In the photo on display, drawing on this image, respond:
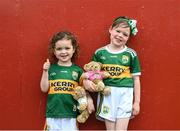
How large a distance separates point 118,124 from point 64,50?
0.82m

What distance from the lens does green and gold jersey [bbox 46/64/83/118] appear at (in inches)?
148

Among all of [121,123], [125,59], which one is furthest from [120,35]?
[121,123]

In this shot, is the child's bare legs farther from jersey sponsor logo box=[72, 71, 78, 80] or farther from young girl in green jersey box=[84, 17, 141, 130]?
jersey sponsor logo box=[72, 71, 78, 80]

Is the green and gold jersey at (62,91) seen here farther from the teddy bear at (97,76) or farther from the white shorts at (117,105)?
the white shorts at (117,105)

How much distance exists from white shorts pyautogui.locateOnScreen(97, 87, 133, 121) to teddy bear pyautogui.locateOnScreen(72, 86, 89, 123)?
153 mm

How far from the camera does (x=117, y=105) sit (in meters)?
3.75

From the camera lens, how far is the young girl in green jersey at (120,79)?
3.75 m

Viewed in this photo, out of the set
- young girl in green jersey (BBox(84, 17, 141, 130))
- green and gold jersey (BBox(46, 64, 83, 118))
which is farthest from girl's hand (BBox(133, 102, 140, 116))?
green and gold jersey (BBox(46, 64, 83, 118))

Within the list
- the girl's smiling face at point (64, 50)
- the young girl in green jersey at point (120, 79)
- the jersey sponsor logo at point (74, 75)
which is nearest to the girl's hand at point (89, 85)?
the young girl in green jersey at point (120, 79)

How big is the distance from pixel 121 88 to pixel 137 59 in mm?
317

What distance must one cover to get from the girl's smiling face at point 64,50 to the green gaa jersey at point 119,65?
0.26m

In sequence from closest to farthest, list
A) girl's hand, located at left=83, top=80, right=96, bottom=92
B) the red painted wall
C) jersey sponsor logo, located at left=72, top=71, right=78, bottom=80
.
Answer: girl's hand, located at left=83, top=80, right=96, bottom=92
jersey sponsor logo, located at left=72, top=71, right=78, bottom=80
the red painted wall
